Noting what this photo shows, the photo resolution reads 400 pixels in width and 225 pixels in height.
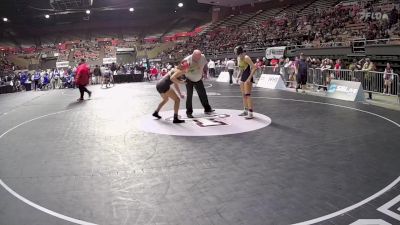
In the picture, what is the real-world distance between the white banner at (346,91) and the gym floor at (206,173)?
8.31 feet

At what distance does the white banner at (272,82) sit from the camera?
15773 mm

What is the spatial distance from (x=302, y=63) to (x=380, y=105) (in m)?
4.63

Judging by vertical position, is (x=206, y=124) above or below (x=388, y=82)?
below

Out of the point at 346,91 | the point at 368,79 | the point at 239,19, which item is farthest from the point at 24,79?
the point at 239,19

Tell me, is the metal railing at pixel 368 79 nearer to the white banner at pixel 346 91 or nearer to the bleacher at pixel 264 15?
the white banner at pixel 346 91

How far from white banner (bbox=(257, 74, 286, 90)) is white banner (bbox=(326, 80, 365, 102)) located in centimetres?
363

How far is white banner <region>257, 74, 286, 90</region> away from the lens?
621 inches

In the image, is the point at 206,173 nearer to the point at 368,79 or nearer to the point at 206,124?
the point at 206,124

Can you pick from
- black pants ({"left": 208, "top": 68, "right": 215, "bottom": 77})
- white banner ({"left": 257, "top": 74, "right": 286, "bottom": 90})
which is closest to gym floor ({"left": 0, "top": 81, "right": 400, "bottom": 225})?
white banner ({"left": 257, "top": 74, "right": 286, "bottom": 90})

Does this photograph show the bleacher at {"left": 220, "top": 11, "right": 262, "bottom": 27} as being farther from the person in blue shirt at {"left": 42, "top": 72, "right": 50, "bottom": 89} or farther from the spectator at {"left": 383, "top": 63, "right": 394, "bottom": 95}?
the spectator at {"left": 383, "top": 63, "right": 394, "bottom": 95}

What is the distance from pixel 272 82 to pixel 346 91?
5.05 metres

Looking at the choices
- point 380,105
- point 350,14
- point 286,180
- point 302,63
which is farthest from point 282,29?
point 286,180

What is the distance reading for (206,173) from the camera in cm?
475

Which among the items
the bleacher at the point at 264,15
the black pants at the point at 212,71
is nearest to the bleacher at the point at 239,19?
the bleacher at the point at 264,15
